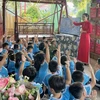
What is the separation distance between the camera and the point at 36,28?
7520mm

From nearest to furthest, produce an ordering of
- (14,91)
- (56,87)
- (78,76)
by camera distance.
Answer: (14,91) → (56,87) → (78,76)

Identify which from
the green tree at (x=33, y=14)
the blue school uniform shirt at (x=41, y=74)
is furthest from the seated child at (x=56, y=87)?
the green tree at (x=33, y=14)

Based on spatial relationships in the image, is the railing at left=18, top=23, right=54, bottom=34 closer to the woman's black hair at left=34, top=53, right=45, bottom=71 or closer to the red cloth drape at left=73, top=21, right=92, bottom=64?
the red cloth drape at left=73, top=21, right=92, bottom=64

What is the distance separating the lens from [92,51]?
21.0 ft

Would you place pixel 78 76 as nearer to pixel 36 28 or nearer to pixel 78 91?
pixel 78 91

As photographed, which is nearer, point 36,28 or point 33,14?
point 36,28

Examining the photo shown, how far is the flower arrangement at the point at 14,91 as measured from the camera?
4.25 ft

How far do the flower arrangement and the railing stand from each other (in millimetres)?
5574

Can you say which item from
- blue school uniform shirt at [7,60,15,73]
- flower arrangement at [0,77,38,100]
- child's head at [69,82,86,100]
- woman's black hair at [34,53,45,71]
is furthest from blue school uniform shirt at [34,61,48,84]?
flower arrangement at [0,77,38,100]

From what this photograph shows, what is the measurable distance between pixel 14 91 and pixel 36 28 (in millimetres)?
6285

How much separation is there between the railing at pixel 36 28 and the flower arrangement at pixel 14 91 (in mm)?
5574

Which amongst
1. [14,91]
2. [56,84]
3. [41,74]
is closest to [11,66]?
[41,74]

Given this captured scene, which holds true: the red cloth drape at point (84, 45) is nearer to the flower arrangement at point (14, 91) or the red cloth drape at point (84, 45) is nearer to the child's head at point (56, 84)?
the child's head at point (56, 84)

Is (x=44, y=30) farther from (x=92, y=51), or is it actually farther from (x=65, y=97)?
(x=65, y=97)
